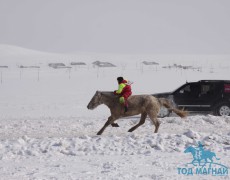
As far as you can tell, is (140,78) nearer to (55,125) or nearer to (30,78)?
(30,78)

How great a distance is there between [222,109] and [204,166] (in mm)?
10413

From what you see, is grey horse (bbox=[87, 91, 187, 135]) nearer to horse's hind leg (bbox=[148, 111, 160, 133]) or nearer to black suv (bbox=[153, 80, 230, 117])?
horse's hind leg (bbox=[148, 111, 160, 133])

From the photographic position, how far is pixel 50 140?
9.77 meters

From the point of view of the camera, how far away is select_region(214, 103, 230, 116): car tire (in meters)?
17.2

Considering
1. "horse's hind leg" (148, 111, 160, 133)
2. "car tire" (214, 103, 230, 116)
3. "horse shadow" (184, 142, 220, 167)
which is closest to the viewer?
"horse shadow" (184, 142, 220, 167)

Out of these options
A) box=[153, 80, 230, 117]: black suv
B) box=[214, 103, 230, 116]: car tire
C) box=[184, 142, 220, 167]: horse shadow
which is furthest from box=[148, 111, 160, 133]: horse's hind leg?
box=[214, 103, 230, 116]: car tire

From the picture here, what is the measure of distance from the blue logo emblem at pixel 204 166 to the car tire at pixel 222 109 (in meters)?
9.31

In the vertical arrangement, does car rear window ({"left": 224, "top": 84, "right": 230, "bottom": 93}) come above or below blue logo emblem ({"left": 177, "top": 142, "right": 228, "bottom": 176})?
above

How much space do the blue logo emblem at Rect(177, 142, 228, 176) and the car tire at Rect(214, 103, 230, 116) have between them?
931cm

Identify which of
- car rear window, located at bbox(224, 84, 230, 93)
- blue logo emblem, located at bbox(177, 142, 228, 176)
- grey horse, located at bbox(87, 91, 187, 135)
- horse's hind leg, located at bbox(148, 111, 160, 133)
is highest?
car rear window, located at bbox(224, 84, 230, 93)

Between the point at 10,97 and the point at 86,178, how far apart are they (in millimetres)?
21764

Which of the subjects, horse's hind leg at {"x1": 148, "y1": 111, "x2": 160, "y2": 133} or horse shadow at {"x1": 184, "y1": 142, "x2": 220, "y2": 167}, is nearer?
horse shadow at {"x1": 184, "y1": 142, "x2": 220, "y2": 167}

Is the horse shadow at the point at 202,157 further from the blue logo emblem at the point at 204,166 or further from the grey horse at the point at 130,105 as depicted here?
the grey horse at the point at 130,105

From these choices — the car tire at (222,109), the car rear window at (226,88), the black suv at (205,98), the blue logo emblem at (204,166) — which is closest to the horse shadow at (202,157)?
the blue logo emblem at (204,166)
